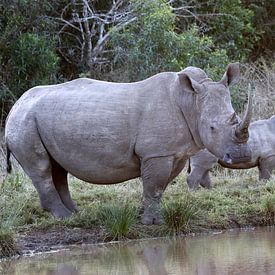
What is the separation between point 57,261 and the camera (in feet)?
33.2

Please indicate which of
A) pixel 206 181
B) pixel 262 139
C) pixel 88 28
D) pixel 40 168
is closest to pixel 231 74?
pixel 40 168

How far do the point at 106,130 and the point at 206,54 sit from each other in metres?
7.86

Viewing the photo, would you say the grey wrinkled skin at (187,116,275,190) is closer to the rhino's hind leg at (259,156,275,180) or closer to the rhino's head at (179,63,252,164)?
the rhino's hind leg at (259,156,275,180)

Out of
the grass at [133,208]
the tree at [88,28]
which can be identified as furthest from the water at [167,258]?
the tree at [88,28]

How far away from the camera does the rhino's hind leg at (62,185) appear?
1253 centimetres

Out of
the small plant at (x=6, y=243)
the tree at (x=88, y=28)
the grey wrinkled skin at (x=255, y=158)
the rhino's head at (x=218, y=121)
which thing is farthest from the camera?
the tree at (x=88, y=28)

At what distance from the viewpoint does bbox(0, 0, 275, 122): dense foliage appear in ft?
61.3

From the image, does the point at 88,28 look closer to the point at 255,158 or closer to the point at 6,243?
the point at 255,158

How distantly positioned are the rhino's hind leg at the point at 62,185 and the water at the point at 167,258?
63.0 inches

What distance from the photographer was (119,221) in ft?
36.5

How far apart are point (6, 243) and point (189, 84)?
287cm

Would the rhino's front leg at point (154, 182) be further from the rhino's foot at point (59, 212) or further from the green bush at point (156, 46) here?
the green bush at point (156, 46)

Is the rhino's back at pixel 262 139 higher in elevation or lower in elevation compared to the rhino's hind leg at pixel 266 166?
higher

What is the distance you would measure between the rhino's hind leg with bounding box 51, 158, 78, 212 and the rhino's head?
6.23 ft
